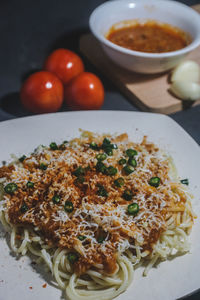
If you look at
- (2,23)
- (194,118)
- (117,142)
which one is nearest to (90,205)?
(117,142)

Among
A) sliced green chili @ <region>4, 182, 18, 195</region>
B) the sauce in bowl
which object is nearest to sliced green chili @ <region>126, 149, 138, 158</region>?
sliced green chili @ <region>4, 182, 18, 195</region>

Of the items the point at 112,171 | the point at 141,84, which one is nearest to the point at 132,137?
the point at 112,171

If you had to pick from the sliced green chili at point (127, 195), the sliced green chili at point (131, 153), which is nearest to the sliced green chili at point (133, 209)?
the sliced green chili at point (127, 195)

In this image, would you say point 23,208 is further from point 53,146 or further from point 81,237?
point 53,146

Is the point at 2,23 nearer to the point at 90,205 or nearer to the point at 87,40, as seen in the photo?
the point at 87,40

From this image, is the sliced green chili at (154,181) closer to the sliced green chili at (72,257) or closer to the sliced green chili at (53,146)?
the sliced green chili at (72,257)

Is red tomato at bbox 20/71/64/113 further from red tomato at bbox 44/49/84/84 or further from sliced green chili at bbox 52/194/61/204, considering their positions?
sliced green chili at bbox 52/194/61/204
